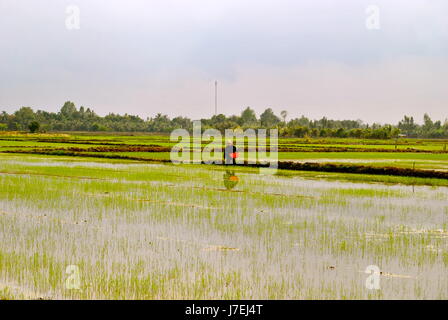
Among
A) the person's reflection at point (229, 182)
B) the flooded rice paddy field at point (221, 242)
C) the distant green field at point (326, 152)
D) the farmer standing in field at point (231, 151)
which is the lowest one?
the flooded rice paddy field at point (221, 242)

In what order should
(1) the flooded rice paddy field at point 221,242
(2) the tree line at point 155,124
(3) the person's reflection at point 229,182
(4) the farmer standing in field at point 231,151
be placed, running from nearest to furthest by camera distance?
(1) the flooded rice paddy field at point 221,242 < (3) the person's reflection at point 229,182 < (4) the farmer standing in field at point 231,151 < (2) the tree line at point 155,124

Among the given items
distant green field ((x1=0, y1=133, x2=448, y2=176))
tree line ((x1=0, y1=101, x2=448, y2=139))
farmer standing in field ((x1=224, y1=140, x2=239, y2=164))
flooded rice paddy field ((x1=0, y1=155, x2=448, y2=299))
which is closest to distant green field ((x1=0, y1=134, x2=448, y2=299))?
flooded rice paddy field ((x1=0, y1=155, x2=448, y2=299))

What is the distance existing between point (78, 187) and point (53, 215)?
14.3 ft

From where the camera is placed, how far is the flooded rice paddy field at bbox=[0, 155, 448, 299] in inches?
197

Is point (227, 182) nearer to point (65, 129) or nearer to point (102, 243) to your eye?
point (102, 243)

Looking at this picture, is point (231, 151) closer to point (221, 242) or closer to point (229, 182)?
point (229, 182)

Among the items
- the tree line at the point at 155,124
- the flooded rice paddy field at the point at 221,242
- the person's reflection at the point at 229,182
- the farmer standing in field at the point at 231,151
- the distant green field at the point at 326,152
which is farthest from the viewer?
the tree line at the point at 155,124

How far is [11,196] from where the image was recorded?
37.6ft

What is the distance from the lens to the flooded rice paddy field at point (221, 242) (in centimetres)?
500

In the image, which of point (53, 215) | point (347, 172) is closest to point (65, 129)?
point (347, 172)

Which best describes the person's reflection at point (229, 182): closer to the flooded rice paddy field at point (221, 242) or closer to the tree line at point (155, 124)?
the flooded rice paddy field at point (221, 242)

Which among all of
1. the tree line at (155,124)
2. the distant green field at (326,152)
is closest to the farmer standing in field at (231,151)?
the distant green field at (326,152)

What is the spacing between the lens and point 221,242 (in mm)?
7027

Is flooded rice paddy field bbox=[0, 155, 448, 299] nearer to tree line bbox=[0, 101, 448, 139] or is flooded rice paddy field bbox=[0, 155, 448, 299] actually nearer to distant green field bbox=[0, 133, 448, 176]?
distant green field bbox=[0, 133, 448, 176]
